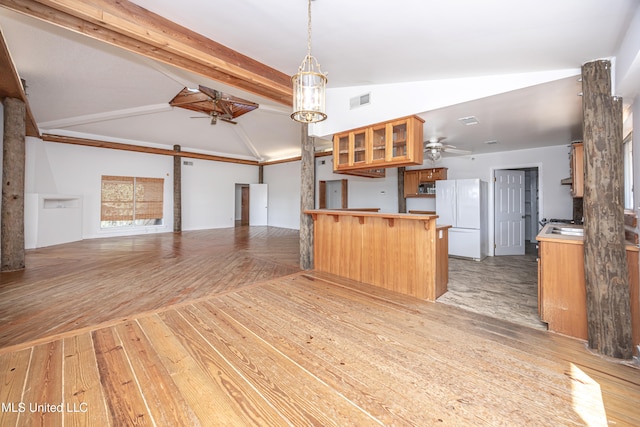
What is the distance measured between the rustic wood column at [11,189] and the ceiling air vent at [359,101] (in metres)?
5.34

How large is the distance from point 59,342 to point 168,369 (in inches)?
42.3

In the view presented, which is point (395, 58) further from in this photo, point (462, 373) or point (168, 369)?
point (168, 369)

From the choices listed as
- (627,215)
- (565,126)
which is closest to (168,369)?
(627,215)

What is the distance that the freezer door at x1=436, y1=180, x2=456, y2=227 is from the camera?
561cm

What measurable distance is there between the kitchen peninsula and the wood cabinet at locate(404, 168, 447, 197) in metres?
3.46

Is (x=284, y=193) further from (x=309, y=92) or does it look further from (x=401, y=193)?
(x=309, y=92)

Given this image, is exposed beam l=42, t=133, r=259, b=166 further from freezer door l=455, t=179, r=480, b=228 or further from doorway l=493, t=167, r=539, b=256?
doorway l=493, t=167, r=539, b=256

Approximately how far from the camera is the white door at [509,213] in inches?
232

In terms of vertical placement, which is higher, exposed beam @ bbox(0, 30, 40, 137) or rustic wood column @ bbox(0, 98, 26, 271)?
exposed beam @ bbox(0, 30, 40, 137)

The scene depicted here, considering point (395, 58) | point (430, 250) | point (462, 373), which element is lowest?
point (462, 373)

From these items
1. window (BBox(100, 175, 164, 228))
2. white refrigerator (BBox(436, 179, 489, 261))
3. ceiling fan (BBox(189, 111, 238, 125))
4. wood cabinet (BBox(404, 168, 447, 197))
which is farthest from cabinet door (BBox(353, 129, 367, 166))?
window (BBox(100, 175, 164, 228))

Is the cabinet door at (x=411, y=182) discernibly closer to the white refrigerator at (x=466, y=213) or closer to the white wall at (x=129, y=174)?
the white refrigerator at (x=466, y=213)

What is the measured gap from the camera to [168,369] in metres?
1.71

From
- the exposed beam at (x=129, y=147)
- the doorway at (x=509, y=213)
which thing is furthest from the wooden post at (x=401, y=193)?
the exposed beam at (x=129, y=147)
